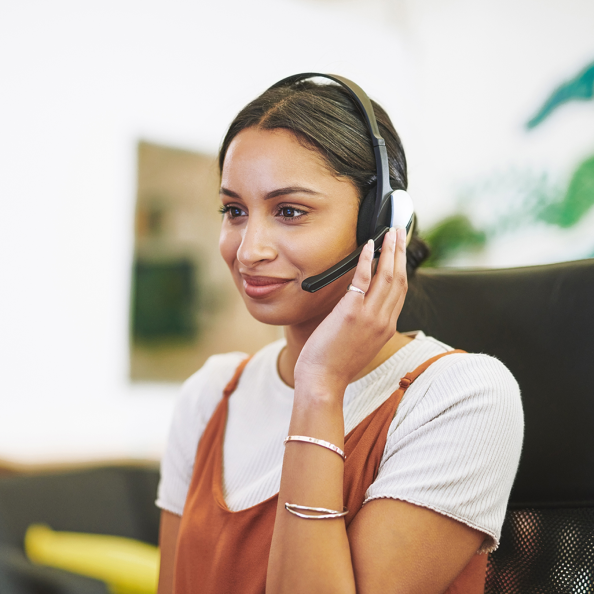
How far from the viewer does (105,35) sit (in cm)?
265

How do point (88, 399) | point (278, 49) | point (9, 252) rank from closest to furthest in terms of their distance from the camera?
1. point (9, 252)
2. point (88, 399)
3. point (278, 49)

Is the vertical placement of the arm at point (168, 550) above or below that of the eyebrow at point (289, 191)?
below

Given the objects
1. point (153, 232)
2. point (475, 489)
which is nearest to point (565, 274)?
point (475, 489)

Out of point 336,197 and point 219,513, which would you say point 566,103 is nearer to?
point 336,197

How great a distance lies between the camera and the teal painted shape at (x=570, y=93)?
2.47m

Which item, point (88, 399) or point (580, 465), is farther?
point (88, 399)

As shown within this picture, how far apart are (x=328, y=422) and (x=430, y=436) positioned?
0.43 feet

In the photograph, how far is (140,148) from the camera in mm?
2742

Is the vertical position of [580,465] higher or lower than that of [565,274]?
lower


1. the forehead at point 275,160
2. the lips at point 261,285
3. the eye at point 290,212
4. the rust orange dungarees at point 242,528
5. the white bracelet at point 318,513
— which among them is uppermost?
the forehead at point 275,160

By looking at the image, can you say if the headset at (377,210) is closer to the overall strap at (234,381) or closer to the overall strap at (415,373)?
the overall strap at (415,373)

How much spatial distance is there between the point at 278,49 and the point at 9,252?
169 cm

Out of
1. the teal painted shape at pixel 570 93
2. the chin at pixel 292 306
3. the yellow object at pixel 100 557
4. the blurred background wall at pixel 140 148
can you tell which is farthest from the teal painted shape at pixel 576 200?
the yellow object at pixel 100 557

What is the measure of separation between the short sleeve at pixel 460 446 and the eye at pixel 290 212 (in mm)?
302
